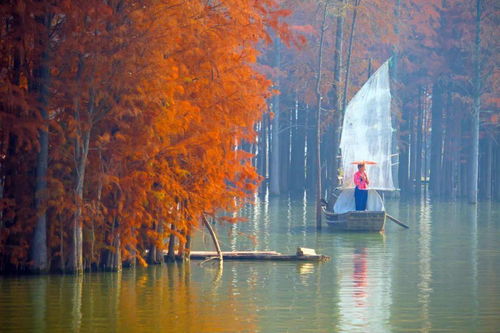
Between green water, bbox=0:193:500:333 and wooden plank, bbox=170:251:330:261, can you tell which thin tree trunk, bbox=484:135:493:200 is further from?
wooden plank, bbox=170:251:330:261

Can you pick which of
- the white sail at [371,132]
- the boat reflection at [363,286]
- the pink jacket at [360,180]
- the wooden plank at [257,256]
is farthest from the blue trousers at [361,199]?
the wooden plank at [257,256]

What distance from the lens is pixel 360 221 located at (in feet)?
116

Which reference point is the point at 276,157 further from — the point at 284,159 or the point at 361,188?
the point at 361,188

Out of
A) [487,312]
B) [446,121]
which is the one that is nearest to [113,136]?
[487,312]

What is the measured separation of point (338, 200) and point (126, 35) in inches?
728

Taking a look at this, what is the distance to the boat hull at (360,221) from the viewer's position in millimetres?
34969

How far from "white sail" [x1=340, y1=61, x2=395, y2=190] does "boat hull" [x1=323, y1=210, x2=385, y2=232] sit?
→ 3231 millimetres

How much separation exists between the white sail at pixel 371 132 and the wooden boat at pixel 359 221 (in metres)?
3.15

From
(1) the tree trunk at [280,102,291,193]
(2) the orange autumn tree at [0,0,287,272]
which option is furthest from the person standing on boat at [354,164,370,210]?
(1) the tree trunk at [280,102,291,193]

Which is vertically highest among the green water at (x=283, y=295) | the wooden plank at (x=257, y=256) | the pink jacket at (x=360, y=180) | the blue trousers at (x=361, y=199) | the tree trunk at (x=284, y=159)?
the tree trunk at (x=284, y=159)

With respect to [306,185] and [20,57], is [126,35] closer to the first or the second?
[20,57]

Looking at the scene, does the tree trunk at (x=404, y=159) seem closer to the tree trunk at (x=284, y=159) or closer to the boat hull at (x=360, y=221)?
the tree trunk at (x=284, y=159)

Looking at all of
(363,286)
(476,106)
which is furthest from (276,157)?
(363,286)

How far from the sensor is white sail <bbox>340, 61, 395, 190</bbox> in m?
38.9
